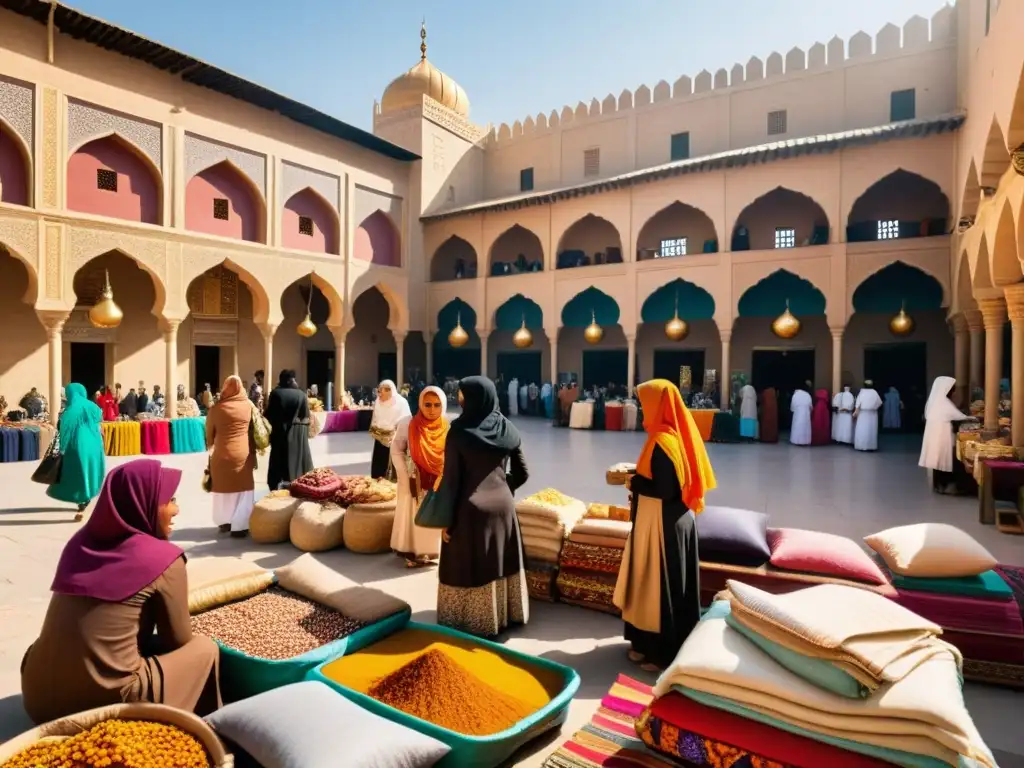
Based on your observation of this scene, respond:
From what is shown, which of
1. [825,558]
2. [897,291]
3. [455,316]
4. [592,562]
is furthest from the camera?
[455,316]

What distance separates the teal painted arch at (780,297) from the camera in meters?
15.5

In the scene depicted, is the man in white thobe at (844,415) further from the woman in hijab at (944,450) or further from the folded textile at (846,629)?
the folded textile at (846,629)

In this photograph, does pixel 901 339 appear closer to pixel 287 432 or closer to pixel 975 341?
pixel 975 341

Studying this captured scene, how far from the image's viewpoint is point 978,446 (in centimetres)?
734

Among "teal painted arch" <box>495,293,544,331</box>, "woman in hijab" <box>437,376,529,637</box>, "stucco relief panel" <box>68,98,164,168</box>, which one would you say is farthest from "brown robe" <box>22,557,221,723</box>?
"teal painted arch" <box>495,293,544,331</box>

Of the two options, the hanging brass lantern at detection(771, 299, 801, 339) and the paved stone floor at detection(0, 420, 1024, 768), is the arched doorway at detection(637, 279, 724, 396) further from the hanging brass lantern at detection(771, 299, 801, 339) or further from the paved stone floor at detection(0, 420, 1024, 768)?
the paved stone floor at detection(0, 420, 1024, 768)

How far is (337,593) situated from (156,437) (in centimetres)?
972

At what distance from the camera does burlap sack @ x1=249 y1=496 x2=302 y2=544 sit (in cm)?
592

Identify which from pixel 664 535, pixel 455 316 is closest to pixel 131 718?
pixel 664 535

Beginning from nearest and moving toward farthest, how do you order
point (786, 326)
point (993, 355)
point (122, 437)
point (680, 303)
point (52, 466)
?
point (52, 466) → point (993, 355) → point (122, 437) → point (786, 326) → point (680, 303)

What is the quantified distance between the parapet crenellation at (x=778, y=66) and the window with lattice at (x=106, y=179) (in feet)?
41.2

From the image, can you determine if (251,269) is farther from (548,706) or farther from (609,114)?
(548,706)

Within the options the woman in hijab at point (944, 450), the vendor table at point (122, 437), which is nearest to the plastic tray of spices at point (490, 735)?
the woman in hijab at point (944, 450)

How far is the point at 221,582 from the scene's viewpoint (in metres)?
3.70
